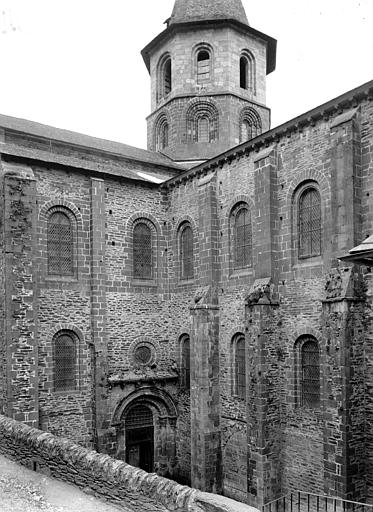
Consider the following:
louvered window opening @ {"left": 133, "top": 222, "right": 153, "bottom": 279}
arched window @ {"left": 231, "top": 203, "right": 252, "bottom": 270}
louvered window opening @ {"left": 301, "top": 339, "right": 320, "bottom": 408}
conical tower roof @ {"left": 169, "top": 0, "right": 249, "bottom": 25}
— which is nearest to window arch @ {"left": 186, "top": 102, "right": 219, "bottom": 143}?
conical tower roof @ {"left": 169, "top": 0, "right": 249, "bottom": 25}

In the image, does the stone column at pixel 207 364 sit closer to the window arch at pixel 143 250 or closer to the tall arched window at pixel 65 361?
the window arch at pixel 143 250

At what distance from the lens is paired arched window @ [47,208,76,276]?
18188 mm

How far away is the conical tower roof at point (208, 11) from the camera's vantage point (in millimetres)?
25078

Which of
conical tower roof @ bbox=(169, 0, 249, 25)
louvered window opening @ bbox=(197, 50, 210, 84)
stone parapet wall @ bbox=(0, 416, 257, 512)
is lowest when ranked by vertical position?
stone parapet wall @ bbox=(0, 416, 257, 512)

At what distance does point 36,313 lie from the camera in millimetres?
16891

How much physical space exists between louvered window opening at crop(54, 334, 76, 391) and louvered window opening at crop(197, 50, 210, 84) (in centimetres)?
1475

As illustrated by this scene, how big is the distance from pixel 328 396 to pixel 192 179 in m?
10.3

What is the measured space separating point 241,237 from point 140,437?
28.9 feet

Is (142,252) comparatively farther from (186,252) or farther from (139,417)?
(139,417)

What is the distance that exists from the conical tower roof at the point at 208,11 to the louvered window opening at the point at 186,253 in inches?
461

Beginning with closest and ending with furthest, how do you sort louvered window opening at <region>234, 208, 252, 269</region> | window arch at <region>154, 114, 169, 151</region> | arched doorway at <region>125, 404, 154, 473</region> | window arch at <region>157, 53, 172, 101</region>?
1. louvered window opening at <region>234, 208, 252, 269</region>
2. arched doorway at <region>125, 404, 154, 473</region>
3. window arch at <region>157, 53, 172, 101</region>
4. window arch at <region>154, 114, 169, 151</region>

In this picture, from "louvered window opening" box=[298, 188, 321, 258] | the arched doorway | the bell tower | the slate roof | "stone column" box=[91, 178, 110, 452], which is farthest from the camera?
the bell tower

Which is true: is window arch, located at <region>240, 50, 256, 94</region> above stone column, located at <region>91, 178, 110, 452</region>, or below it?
above

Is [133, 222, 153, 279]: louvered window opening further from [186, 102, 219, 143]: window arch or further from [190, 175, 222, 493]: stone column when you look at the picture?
[186, 102, 219, 143]: window arch
